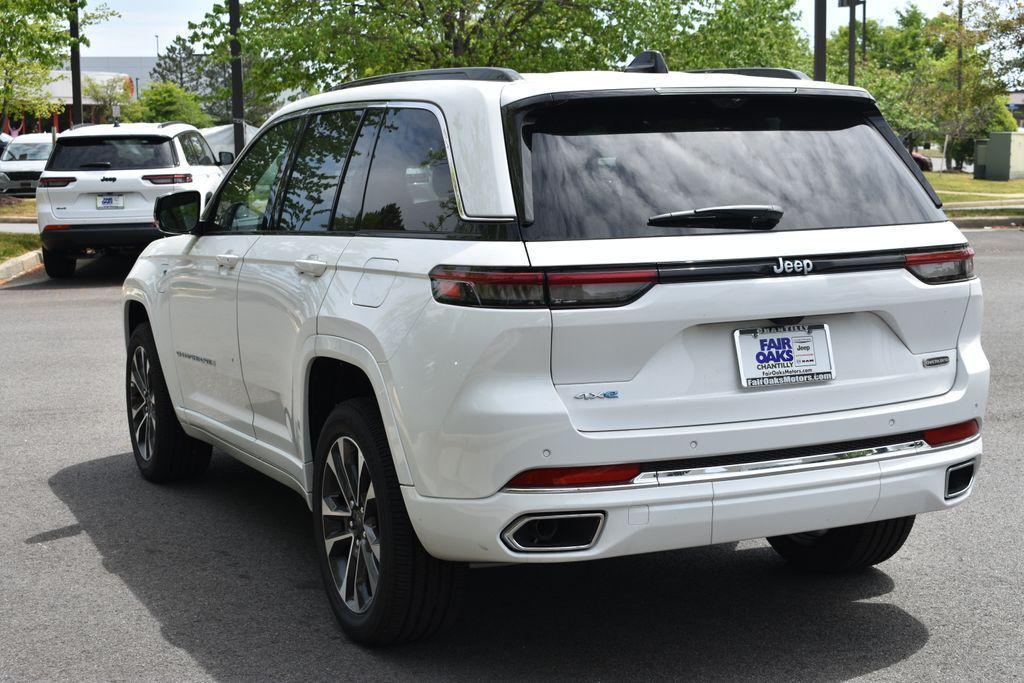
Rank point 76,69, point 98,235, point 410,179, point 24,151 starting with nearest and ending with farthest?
point 410,179
point 98,235
point 76,69
point 24,151

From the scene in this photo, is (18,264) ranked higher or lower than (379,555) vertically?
lower

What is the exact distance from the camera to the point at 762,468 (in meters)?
4.07

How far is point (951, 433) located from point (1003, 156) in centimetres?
5013

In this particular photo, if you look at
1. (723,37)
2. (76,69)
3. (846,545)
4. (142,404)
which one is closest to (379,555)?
(846,545)

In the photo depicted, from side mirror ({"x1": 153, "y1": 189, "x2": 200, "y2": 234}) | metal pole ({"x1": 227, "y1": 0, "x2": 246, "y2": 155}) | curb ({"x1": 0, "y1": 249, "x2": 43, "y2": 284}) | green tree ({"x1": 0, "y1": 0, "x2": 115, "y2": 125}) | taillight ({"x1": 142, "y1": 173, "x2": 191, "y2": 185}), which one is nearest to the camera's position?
side mirror ({"x1": 153, "y1": 189, "x2": 200, "y2": 234})

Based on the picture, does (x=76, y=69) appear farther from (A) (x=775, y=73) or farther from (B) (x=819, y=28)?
(A) (x=775, y=73)

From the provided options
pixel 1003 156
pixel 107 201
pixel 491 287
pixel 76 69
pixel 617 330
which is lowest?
pixel 1003 156

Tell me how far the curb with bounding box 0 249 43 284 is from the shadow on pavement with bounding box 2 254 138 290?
122mm

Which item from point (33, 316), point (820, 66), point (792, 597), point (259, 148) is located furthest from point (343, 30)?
point (792, 597)

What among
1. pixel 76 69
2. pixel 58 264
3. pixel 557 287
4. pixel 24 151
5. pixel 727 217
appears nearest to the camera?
pixel 557 287

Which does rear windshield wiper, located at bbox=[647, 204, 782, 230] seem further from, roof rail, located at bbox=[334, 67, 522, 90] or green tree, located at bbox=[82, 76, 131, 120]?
green tree, located at bbox=[82, 76, 131, 120]

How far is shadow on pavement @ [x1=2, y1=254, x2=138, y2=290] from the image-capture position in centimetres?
1738

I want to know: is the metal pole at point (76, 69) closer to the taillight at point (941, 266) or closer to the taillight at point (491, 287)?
the taillight at point (491, 287)

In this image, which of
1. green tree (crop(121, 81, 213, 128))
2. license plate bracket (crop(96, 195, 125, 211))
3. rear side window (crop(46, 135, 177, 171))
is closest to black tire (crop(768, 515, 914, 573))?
license plate bracket (crop(96, 195, 125, 211))
